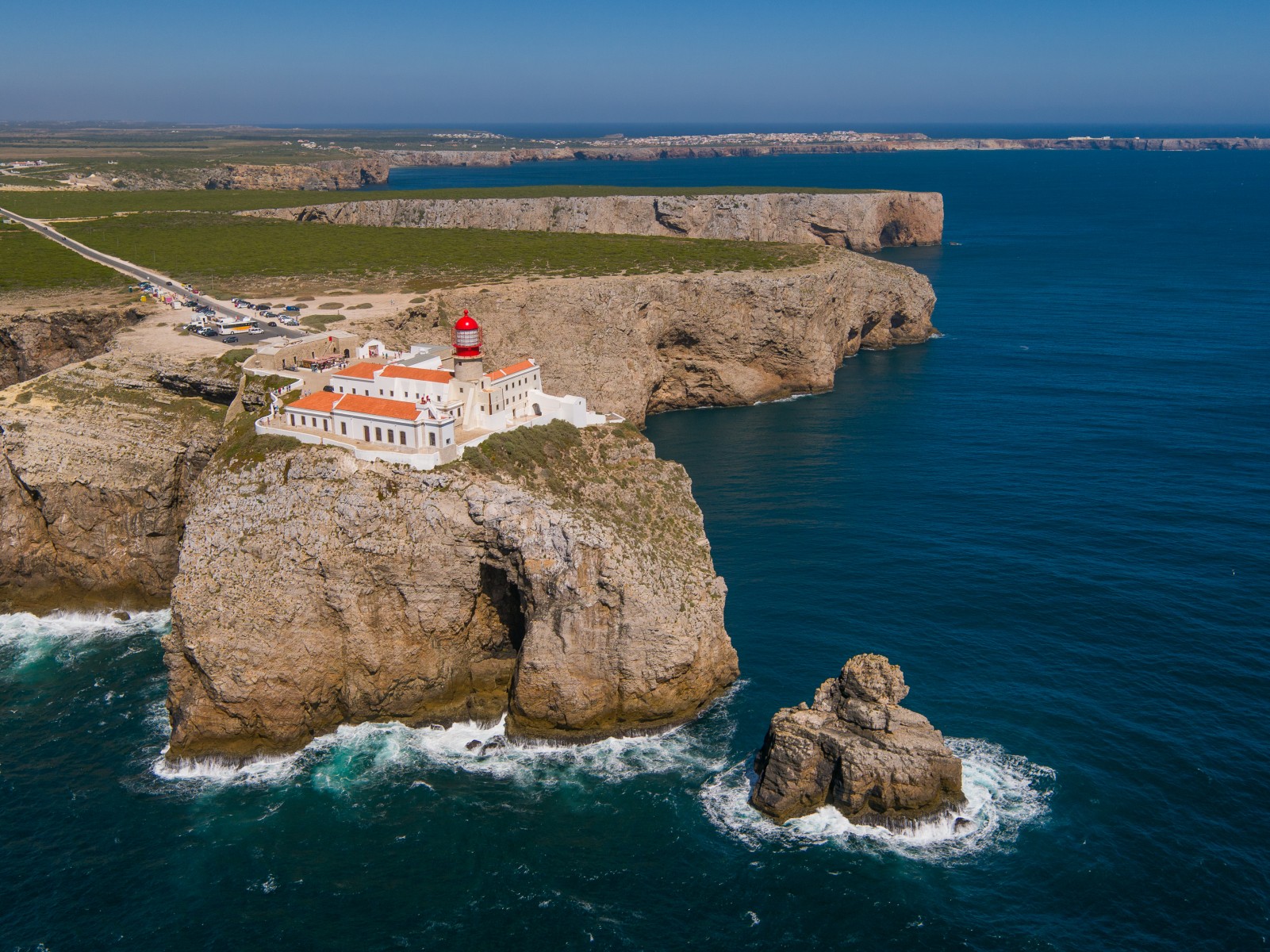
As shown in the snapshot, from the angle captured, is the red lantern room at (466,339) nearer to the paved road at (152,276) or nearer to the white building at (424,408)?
the white building at (424,408)

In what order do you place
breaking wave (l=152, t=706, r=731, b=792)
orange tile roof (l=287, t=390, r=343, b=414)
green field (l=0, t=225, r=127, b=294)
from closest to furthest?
breaking wave (l=152, t=706, r=731, b=792), orange tile roof (l=287, t=390, r=343, b=414), green field (l=0, t=225, r=127, b=294)

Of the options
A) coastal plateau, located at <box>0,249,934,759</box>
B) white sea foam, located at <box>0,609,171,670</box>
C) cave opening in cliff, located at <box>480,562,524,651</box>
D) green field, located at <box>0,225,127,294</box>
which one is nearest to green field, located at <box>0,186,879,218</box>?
green field, located at <box>0,225,127,294</box>

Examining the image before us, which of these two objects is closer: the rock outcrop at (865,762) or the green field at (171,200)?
the rock outcrop at (865,762)

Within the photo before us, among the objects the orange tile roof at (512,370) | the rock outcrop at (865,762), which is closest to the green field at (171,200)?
the orange tile roof at (512,370)

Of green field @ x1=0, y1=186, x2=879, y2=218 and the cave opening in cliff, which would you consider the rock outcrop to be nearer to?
the cave opening in cliff

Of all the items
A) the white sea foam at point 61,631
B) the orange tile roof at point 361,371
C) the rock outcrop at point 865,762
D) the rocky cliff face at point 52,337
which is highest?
the orange tile roof at point 361,371

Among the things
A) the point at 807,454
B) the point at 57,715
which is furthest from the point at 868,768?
the point at 807,454

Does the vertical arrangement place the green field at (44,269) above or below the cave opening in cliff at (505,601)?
above

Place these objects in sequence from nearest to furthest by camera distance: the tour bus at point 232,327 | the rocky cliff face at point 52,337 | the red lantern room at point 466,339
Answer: the red lantern room at point 466,339, the tour bus at point 232,327, the rocky cliff face at point 52,337
